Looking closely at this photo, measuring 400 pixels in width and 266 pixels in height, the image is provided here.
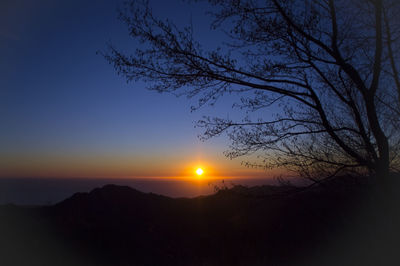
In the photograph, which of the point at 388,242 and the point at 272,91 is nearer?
the point at 272,91

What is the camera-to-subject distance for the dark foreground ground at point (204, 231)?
6.25 meters

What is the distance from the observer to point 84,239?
9.62 meters

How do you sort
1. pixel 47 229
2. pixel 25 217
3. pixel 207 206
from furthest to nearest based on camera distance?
pixel 207 206
pixel 25 217
pixel 47 229

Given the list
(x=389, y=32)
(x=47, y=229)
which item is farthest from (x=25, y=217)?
(x=389, y=32)

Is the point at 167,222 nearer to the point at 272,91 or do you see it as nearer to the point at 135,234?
the point at 135,234

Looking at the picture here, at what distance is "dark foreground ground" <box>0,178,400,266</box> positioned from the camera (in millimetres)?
6246

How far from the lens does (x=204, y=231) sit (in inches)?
464

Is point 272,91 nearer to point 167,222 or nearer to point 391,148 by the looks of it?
point 391,148

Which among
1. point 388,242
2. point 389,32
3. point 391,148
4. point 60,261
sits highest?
point 389,32

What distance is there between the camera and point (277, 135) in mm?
4164

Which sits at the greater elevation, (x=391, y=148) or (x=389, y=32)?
(x=389, y=32)

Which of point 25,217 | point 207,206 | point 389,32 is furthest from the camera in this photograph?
point 207,206

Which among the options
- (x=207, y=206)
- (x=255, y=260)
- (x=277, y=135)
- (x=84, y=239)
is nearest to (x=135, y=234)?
(x=84, y=239)

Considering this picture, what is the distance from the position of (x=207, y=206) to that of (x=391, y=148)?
390 inches
